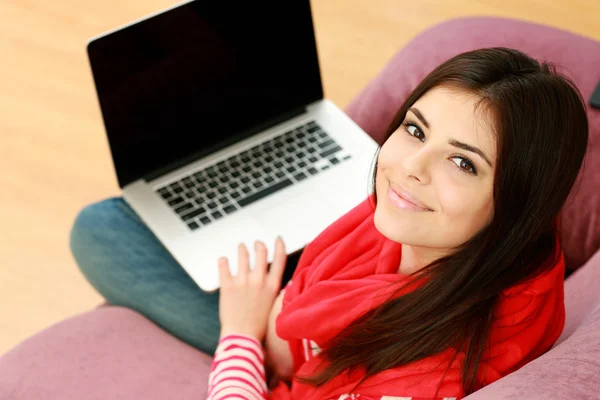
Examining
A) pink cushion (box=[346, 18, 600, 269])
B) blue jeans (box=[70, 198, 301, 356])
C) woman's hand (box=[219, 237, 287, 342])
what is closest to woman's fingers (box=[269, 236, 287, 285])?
woman's hand (box=[219, 237, 287, 342])

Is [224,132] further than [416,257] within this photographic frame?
Yes

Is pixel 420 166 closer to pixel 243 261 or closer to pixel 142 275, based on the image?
pixel 243 261

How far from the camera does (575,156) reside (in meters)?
0.96

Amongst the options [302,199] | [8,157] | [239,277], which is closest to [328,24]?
[8,157]

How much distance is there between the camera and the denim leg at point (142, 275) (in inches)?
56.5

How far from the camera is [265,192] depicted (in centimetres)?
149

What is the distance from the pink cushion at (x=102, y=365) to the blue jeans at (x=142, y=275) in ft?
0.14

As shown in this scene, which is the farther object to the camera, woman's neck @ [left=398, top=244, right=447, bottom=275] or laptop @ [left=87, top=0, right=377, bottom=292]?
laptop @ [left=87, top=0, right=377, bottom=292]

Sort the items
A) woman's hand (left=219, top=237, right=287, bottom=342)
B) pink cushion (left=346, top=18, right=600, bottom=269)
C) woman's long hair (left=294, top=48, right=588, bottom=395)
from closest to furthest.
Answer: woman's long hair (left=294, top=48, right=588, bottom=395), woman's hand (left=219, top=237, right=287, bottom=342), pink cushion (left=346, top=18, right=600, bottom=269)

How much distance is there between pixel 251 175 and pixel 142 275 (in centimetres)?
27

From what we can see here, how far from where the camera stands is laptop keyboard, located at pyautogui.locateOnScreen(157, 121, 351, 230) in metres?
1.46

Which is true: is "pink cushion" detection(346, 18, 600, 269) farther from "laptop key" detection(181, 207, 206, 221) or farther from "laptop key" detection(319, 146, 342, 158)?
"laptop key" detection(181, 207, 206, 221)

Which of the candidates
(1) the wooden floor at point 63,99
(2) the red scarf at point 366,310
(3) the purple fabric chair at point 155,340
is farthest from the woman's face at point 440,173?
(1) the wooden floor at point 63,99

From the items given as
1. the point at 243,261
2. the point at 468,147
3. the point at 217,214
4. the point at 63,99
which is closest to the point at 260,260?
the point at 243,261
